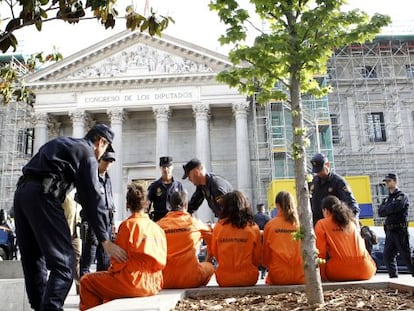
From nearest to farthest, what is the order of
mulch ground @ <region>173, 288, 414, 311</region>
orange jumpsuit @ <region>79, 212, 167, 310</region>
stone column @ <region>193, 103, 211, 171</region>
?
mulch ground @ <region>173, 288, 414, 311</region> → orange jumpsuit @ <region>79, 212, 167, 310</region> → stone column @ <region>193, 103, 211, 171</region>

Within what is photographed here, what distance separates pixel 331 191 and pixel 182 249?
8.83ft

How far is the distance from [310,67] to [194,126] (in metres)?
27.3

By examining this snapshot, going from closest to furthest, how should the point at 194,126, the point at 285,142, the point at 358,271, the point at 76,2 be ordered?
the point at 76,2 → the point at 358,271 → the point at 285,142 → the point at 194,126

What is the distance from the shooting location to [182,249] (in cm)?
530

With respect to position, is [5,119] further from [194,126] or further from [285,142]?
[285,142]

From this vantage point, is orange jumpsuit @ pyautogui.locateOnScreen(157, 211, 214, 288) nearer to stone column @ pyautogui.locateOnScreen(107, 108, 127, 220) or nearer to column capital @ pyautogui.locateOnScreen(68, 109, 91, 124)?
stone column @ pyautogui.locateOnScreen(107, 108, 127, 220)

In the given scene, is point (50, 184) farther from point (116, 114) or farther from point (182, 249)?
point (116, 114)

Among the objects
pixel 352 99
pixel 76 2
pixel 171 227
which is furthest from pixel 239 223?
pixel 352 99

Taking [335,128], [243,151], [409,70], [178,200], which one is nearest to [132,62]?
[243,151]

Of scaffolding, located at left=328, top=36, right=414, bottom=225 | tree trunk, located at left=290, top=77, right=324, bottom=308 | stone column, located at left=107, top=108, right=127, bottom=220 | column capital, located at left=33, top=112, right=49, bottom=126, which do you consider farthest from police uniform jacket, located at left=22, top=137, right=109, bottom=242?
scaffolding, located at left=328, top=36, right=414, bottom=225

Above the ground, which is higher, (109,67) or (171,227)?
(109,67)

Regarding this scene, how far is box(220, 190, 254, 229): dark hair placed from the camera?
209 inches

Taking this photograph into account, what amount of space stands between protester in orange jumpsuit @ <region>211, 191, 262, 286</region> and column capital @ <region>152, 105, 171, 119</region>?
2392 cm

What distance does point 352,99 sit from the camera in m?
31.8
